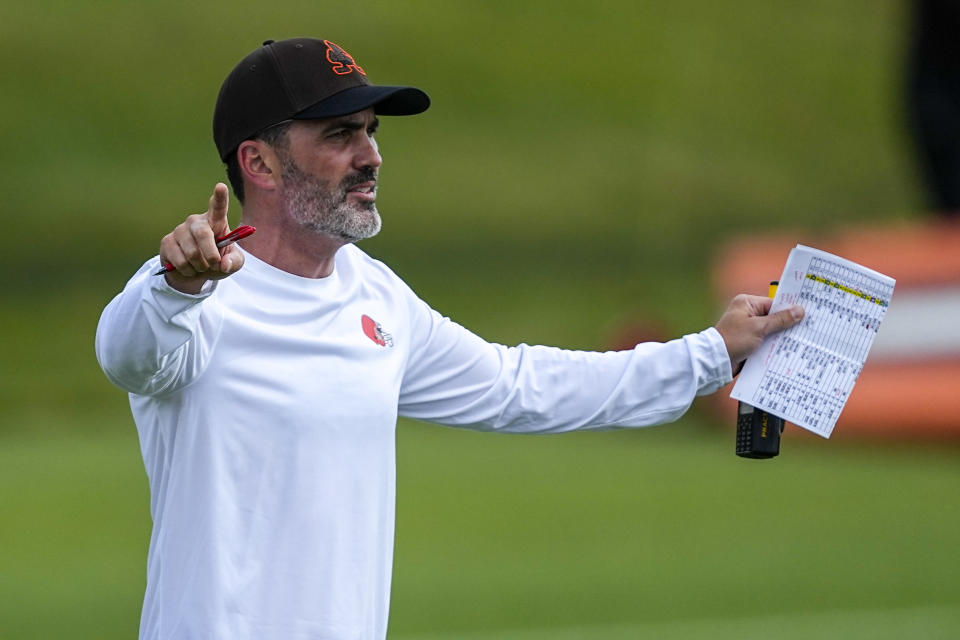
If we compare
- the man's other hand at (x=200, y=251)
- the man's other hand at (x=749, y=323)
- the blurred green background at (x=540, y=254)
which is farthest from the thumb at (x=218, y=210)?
the blurred green background at (x=540, y=254)

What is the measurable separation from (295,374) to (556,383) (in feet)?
2.76

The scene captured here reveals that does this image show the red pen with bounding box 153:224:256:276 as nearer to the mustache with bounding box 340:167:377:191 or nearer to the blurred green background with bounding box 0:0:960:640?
the mustache with bounding box 340:167:377:191

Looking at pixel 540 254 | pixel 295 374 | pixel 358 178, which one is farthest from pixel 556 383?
pixel 540 254

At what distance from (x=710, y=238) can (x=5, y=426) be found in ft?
34.0

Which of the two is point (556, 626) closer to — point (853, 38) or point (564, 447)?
point (564, 447)

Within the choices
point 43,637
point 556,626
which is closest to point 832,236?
point 556,626

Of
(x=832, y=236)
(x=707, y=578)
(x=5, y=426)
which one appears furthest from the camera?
(x=5, y=426)

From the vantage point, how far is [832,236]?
1348 cm

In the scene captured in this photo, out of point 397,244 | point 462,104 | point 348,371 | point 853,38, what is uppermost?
point 853,38

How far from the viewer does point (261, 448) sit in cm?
355

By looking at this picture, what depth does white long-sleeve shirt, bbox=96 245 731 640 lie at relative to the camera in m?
3.43

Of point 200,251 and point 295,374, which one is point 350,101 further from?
point 200,251

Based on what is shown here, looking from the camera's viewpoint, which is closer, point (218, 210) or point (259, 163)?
point (218, 210)

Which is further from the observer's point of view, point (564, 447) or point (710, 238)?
point (710, 238)
